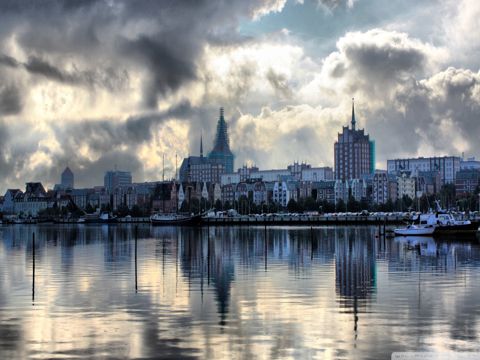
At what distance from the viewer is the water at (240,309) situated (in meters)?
30.7

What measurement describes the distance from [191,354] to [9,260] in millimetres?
Result: 55949

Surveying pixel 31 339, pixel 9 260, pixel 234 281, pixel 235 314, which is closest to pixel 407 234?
pixel 9 260

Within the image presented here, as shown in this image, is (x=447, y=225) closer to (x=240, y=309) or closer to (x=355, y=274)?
(x=355, y=274)

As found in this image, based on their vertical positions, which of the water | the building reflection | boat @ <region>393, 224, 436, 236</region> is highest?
boat @ <region>393, 224, 436, 236</region>

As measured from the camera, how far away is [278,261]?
73.4m

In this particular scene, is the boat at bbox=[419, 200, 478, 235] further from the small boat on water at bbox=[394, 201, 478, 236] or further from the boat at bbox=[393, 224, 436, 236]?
the boat at bbox=[393, 224, 436, 236]

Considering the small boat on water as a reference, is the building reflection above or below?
below

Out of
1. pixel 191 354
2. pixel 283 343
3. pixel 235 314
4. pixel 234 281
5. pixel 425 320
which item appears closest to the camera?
pixel 191 354

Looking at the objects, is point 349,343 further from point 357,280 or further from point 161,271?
point 161,271

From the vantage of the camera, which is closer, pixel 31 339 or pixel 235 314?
pixel 31 339

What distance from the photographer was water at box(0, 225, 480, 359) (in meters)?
30.7

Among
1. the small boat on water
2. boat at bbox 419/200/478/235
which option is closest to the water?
the small boat on water

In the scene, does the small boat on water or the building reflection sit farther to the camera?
the small boat on water

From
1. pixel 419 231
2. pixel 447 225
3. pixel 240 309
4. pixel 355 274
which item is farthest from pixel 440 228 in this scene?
pixel 240 309
